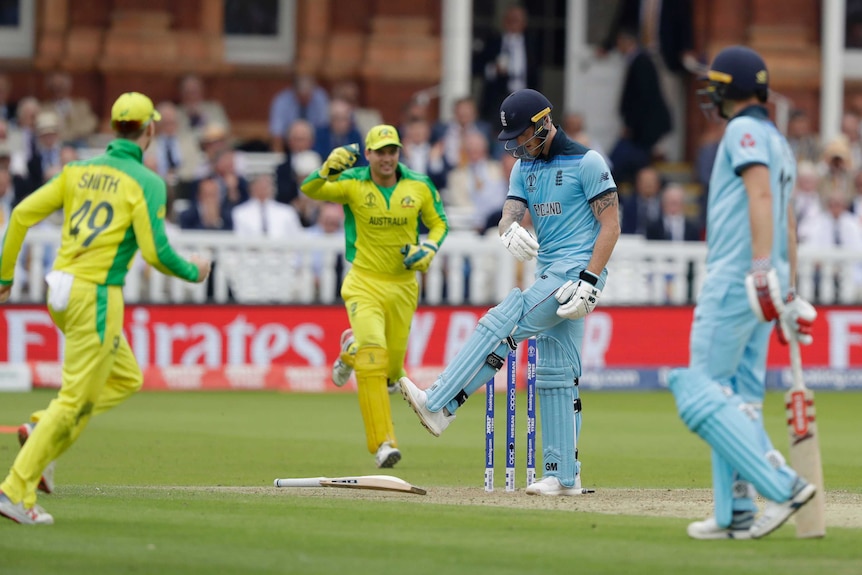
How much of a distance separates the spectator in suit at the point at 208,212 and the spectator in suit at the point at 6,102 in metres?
3.20

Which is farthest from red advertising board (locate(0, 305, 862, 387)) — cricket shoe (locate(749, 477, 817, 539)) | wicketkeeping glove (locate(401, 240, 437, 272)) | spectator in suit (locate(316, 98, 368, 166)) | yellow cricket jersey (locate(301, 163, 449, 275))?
cricket shoe (locate(749, 477, 817, 539))

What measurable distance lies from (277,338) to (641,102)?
722 cm

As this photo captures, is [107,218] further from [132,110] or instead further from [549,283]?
[549,283]

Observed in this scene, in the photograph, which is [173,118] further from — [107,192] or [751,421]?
[751,421]

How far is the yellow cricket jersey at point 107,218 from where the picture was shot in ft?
27.5

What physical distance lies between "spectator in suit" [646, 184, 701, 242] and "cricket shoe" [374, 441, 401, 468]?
8.80 meters

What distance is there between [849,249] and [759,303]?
12.1m

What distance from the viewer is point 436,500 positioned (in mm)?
9602

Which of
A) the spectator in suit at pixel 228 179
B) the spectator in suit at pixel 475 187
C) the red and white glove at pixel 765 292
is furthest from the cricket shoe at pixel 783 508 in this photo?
the spectator in suit at pixel 475 187

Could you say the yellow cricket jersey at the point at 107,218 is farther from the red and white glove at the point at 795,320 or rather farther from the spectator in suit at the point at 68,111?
the spectator in suit at the point at 68,111

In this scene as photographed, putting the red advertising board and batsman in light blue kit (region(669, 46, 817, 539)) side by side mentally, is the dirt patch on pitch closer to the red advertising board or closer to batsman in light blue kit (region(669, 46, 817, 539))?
batsman in light blue kit (region(669, 46, 817, 539))

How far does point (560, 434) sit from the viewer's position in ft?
32.7

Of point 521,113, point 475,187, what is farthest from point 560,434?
point 475,187

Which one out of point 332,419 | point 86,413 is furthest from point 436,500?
point 332,419
